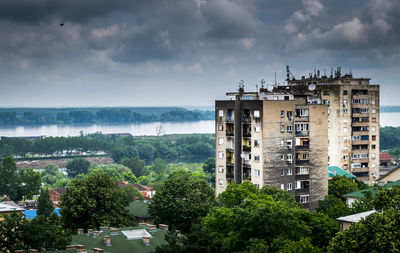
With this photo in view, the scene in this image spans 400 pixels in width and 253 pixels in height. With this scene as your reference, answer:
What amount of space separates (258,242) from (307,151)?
23497 mm

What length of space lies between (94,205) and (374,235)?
877 inches

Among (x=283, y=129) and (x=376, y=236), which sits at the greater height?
(x=283, y=129)

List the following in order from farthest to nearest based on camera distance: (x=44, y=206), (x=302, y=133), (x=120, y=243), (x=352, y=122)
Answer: (x=352, y=122), (x=44, y=206), (x=302, y=133), (x=120, y=243)

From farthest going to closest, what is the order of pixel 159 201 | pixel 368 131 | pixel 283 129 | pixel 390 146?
1. pixel 390 146
2. pixel 368 131
3. pixel 283 129
4. pixel 159 201

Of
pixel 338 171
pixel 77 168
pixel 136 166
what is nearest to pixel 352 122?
pixel 338 171

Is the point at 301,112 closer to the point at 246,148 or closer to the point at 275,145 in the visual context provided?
the point at 275,145

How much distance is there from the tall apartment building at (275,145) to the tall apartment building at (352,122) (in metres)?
22.3

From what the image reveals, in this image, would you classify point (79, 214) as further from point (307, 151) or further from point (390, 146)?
point (390, 146)

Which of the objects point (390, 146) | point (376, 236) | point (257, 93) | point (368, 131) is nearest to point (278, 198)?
point (257, 93)

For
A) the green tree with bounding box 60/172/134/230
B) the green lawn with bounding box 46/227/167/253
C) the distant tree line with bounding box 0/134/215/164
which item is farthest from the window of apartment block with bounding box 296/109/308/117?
the distant tree line with bounding box 0/134/215/164

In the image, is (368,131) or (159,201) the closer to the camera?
(159,201)

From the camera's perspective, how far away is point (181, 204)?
147 feet

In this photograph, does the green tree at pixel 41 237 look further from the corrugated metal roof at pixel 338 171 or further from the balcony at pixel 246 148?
the corrugated metal roof at pixel 338 171

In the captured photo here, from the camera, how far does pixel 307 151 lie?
52906 millimetres
